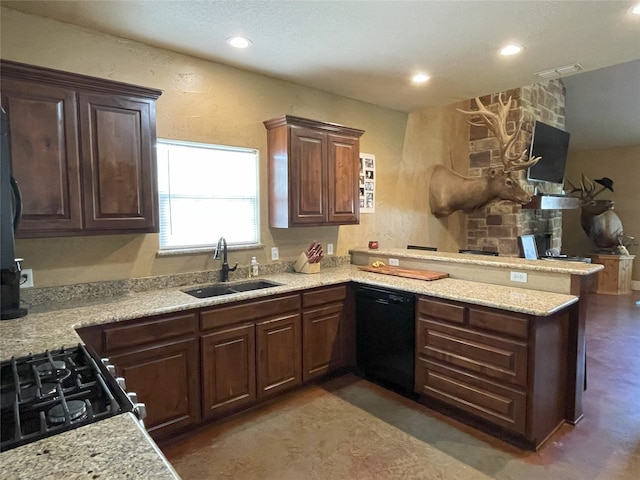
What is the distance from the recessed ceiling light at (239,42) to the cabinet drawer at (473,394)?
2.66 metres

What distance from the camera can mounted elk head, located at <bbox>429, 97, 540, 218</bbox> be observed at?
407 centimetres

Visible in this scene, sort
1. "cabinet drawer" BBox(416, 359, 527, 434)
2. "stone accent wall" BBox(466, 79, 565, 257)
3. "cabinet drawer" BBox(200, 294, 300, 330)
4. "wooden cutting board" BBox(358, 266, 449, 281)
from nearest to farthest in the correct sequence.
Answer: "cabinet drawer" BBox(416, 359, 527, 434)
"cabinet drawer" BBox(200, 294, 300, 330)
"wooden cutting board" BBox(358, 266, 449, 281)
"stone accent wall" BBox(466, 79, 565, 257)

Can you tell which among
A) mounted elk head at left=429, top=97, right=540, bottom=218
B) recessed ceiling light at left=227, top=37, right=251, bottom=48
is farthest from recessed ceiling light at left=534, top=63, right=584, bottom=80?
recessed ceiling light at left=227, top=37, right=251, bottom=48

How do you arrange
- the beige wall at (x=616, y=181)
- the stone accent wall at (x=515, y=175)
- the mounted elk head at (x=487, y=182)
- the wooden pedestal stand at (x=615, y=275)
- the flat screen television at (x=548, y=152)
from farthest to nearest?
1. the beige wall at (x=616, y=181)
2. the wooden pedestal stand at (x=615, y=275)
3. the flat screen television at (x=548, y=152)
4. the stone accent wall at (x=515, y=175)
5. the mounted elk head at (x=487, y=182)

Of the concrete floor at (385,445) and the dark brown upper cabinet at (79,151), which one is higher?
the dark brown upper cabinet at (79,151)

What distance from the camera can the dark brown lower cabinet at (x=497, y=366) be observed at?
2.38 metres

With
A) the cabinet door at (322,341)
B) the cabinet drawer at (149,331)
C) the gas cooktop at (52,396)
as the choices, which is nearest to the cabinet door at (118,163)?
the cabinet drawer at (149,331)

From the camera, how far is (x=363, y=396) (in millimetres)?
3133

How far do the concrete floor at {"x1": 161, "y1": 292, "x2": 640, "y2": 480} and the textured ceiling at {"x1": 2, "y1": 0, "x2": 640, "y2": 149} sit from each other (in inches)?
106

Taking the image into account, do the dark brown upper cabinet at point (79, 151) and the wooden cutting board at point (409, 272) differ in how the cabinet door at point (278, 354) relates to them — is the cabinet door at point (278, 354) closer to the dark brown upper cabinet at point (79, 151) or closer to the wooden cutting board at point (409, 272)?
the wooden cutting board at point (409, 272)

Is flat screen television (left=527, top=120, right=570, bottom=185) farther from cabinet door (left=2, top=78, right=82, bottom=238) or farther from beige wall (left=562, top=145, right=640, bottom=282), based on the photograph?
cabinet door (left=2, top=78, right=82, bottom=238)

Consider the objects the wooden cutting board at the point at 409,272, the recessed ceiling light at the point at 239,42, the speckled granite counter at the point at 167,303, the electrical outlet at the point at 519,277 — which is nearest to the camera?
the speckled granite counter at the point at 167,303

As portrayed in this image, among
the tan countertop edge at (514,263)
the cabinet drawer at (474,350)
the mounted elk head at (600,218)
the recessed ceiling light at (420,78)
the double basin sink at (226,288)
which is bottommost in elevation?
the cabinet drawer at (474,350)

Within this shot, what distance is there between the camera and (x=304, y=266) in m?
3.64
